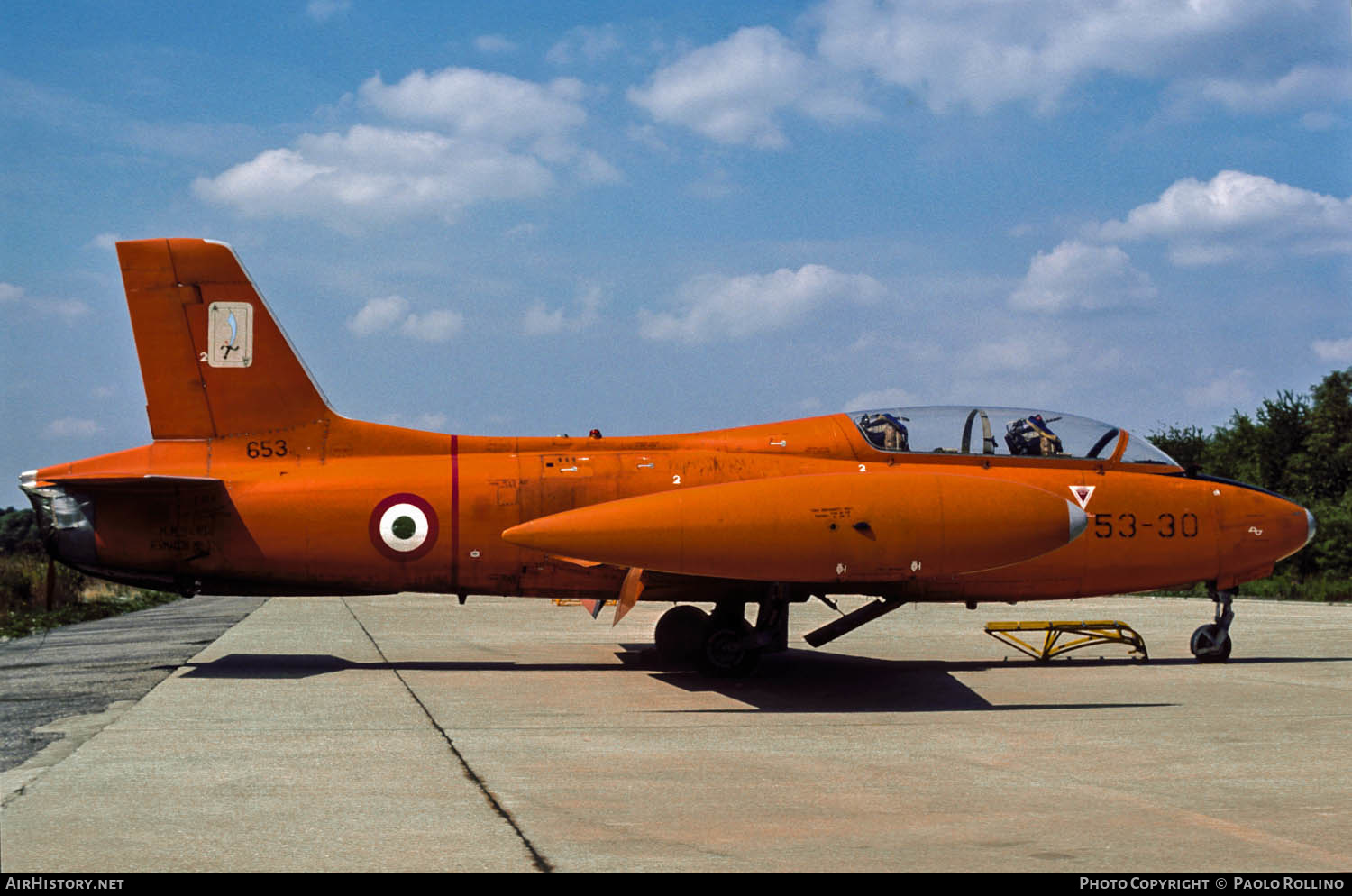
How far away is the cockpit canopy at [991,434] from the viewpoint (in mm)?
14086

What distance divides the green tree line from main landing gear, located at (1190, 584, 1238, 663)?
97.2 ft

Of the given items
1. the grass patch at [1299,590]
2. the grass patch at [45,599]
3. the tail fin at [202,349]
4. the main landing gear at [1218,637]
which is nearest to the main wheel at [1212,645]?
the main landing gear at [1218,637]

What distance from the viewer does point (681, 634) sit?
47.2 feet

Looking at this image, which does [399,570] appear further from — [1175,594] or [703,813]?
[1175,594]

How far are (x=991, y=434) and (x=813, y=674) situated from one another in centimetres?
347

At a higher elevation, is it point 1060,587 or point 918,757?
point 1060,587

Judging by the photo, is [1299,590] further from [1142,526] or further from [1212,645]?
[1142,526]

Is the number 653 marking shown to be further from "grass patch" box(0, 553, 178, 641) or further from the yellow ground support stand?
the yellow ground support stand

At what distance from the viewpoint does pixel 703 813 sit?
6621 mm

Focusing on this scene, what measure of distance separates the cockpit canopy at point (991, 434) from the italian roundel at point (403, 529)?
511 centimetres

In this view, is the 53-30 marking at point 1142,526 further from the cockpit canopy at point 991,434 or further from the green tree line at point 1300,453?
the green tree line at point 1300,453
